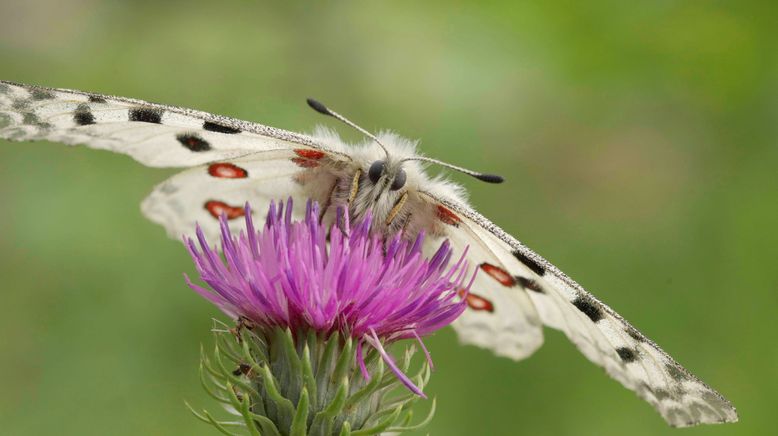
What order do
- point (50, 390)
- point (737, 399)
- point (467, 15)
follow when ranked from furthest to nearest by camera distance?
point (467, 15) < point (737, 399) < point (50, 390)

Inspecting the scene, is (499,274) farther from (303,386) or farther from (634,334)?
(303,386)

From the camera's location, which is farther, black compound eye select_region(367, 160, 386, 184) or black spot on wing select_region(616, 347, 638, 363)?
black compound eye select_region(367, 160, 386, 184)

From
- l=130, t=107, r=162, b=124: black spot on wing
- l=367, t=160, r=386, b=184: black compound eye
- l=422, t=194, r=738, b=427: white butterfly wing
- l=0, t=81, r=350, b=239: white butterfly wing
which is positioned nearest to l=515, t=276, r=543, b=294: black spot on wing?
l=422, t=194, r=738, b=427: white butterfly wing

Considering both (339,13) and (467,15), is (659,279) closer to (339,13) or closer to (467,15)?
(467,15)

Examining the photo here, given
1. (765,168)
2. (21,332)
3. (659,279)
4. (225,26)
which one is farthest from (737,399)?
(225,26)

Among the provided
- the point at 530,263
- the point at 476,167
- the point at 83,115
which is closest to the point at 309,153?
the point at 83,115

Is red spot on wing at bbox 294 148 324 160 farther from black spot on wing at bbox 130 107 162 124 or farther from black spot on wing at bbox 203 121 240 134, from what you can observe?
black spot on wing at bbox 130 107 162 124

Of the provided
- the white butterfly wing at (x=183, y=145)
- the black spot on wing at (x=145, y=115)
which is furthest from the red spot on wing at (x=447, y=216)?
the black spot on wing at (x=145, y=115)
